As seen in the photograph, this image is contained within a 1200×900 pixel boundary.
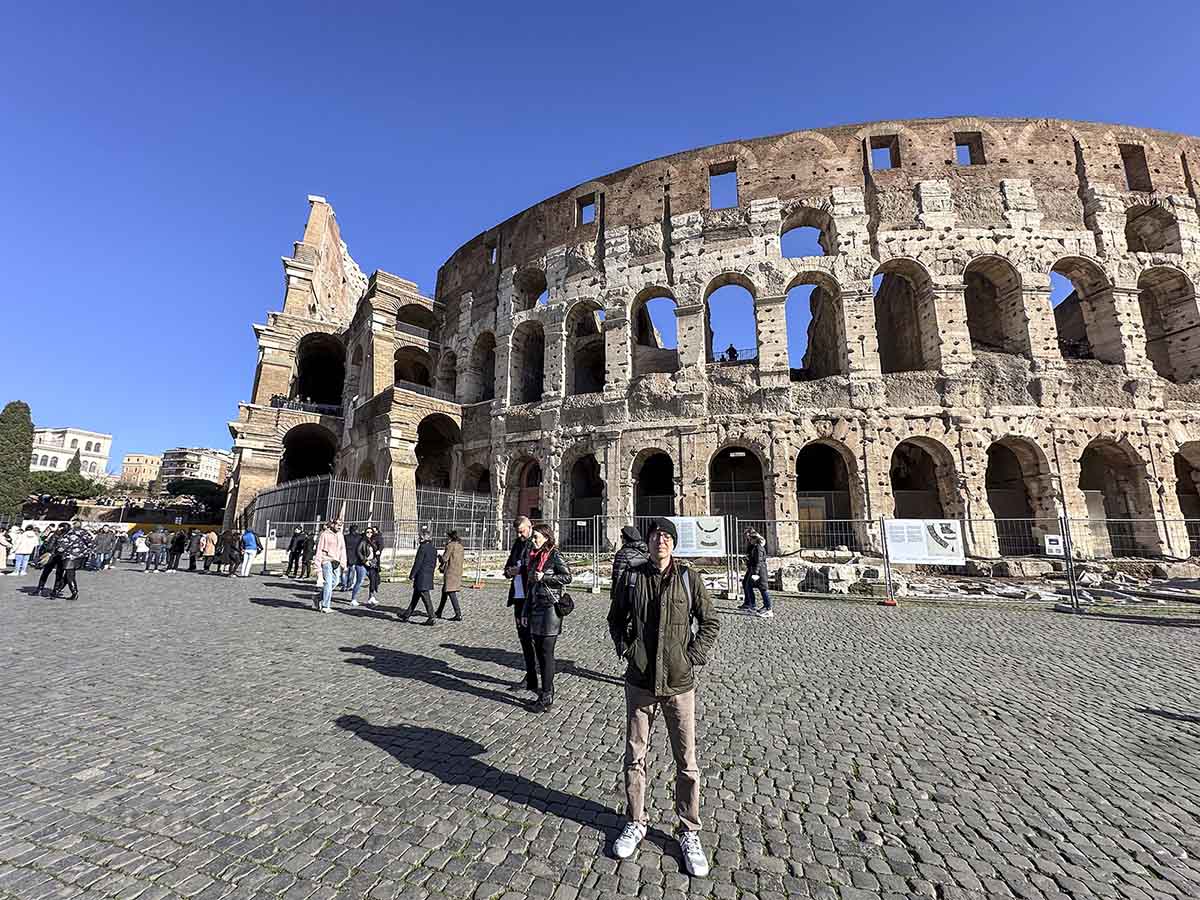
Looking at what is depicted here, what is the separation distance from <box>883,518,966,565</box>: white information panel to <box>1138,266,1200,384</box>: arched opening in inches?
491

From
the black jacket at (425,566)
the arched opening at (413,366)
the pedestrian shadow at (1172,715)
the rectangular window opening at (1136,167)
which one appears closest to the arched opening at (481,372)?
the arched opening at (413,366)

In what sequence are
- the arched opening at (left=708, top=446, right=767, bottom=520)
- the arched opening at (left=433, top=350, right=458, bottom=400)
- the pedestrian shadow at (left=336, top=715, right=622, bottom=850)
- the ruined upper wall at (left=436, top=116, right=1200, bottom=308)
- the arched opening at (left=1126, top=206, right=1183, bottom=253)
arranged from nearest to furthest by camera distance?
the pedestrian shadow at (left=336, top=715, right=622, bottom=850)
the arched opening at (left=1126, top=206, right=1183, bottom=253)
the ruined upper wall at (left=436, top=116, right=1200, bottom=308)
the arched opening at (left=708, top=446, right=767, bottom=520)
the arched opening at (left=433, top=350, right=458, bottom=400)

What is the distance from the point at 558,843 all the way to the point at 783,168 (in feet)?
67.1

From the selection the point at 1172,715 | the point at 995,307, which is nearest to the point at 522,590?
the point at 1172,715

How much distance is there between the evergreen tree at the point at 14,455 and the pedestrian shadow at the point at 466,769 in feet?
165

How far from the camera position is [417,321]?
26.8 metres

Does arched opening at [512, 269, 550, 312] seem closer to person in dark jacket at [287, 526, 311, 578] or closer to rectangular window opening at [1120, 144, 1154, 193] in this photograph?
person in dark jacket at [287, 526, 311, 578]

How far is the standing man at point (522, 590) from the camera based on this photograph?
4457mm

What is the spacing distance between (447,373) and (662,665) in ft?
75.0

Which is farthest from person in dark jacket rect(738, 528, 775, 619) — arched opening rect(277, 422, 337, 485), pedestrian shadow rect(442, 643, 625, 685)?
arched opening rect(277, 422, 337, 485)

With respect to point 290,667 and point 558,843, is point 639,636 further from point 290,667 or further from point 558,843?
point 290,667

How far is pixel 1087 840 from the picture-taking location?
246 centimetres

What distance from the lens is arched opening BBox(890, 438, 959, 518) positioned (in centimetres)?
1465

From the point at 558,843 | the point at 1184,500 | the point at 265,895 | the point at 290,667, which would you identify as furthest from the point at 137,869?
the point at 1184,500
